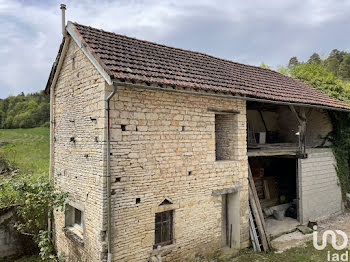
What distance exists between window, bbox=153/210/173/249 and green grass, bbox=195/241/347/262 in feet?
3.71

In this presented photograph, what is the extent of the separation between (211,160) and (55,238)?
5.87 m

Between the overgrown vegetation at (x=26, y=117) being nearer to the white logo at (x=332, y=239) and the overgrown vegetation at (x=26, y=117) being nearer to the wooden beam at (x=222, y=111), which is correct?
the wooden beam at (x=222, y=111)

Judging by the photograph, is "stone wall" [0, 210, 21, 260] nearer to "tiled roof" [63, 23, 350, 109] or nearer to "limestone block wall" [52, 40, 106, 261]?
"limestone block wall" [52, 40, 106, 261]

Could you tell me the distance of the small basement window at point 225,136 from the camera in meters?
7.84

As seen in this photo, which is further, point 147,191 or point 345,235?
point 345,235

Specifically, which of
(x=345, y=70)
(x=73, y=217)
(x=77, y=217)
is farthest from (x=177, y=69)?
(x=345, y=70)

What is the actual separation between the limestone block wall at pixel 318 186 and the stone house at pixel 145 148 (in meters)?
1.48

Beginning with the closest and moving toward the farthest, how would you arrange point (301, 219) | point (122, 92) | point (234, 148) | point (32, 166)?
point (122, 92), point (234, 148), point (301, 219), point (32, 166)

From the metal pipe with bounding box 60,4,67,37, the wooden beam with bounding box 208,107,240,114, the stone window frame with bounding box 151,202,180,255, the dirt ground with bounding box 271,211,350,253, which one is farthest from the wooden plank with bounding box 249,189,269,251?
the metal pipe with bounding box 60,4,67,37

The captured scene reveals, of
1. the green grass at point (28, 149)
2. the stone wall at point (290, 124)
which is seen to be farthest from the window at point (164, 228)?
the green grass at point (28, 149)

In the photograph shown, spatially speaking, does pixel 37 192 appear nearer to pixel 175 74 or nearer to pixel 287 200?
pixel 175 74

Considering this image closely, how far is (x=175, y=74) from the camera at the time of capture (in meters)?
6.81

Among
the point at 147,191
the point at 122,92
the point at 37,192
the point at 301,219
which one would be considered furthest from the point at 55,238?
the point at 301,219

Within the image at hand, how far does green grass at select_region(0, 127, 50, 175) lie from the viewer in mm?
14555
